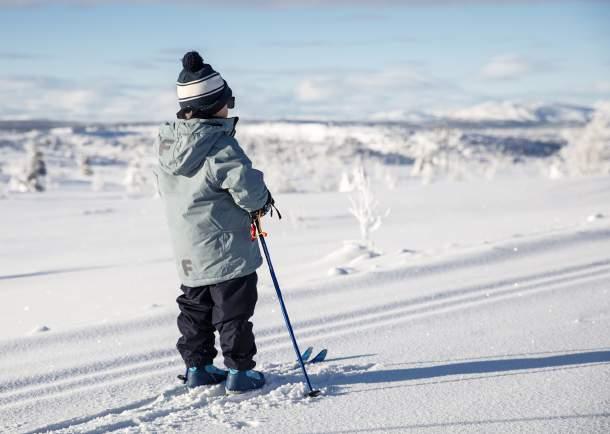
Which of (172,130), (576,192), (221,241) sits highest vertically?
(172,130)

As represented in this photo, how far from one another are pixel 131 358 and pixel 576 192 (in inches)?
536

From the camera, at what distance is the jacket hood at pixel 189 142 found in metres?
2.70

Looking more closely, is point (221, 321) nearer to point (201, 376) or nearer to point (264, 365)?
point (201, 376)

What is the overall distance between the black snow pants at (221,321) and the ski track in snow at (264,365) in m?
0.16

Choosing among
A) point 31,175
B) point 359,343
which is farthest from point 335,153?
point 359,343

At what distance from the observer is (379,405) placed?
2.67 meters

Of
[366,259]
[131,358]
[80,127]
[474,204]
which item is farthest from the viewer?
A: [80,127]

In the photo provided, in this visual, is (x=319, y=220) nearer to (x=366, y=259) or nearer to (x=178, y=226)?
(x=366, y=259)

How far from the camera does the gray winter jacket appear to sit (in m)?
2.70

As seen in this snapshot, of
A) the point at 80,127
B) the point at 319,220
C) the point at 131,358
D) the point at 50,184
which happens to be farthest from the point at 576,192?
the point at 80,127

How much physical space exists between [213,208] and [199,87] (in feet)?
1.69

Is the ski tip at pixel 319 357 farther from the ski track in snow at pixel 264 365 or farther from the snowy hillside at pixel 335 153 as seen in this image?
the snowy hillside at pixel 335 153

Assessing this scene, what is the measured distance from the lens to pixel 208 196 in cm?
277

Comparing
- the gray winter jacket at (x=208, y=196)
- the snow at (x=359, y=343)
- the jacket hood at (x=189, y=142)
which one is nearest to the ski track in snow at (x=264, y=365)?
the snow at (x=359, y=343)
